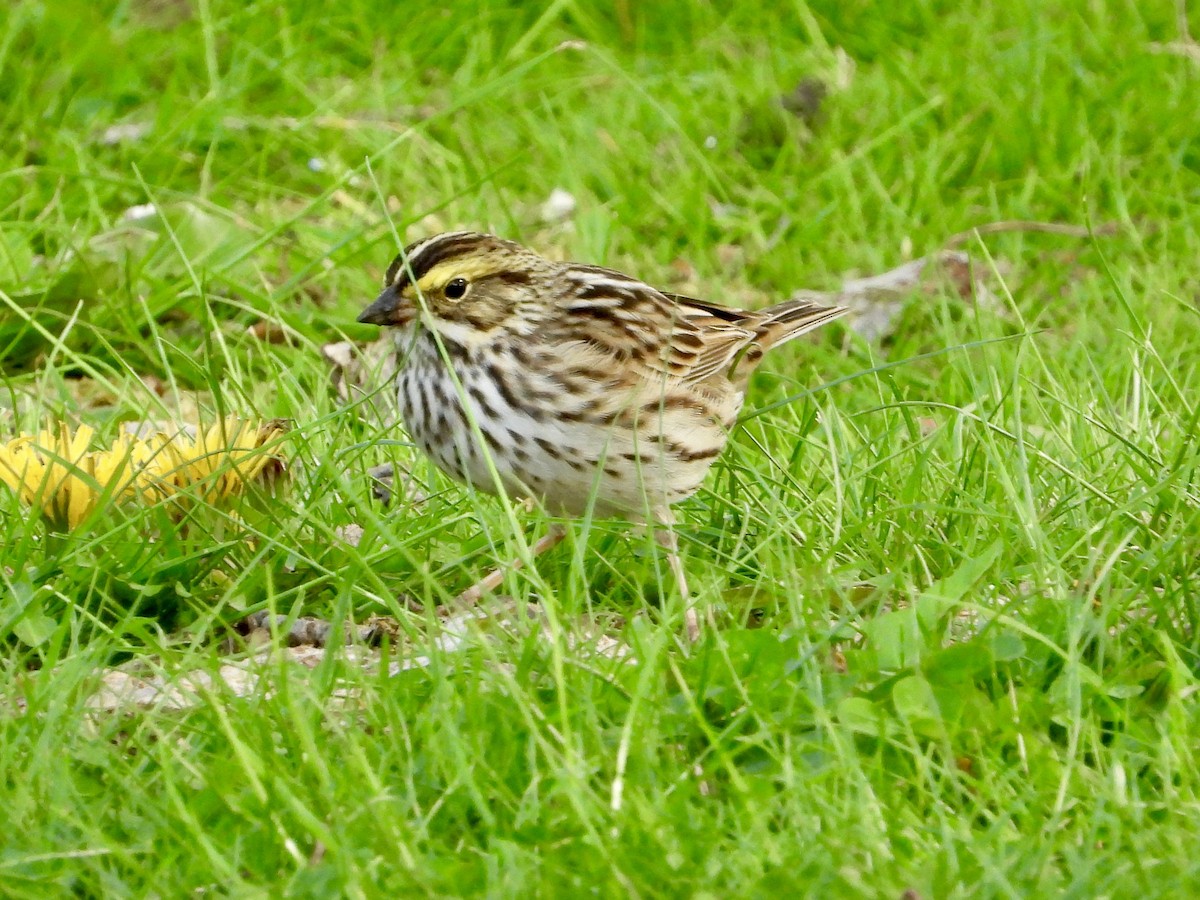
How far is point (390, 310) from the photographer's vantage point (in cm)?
505

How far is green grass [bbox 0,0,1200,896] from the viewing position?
3561 millimetres

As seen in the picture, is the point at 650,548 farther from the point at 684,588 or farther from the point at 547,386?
the point at 547,386

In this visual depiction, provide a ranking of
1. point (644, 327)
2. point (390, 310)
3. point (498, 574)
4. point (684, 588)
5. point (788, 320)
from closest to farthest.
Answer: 1. point (684, 588)
2. point (498, 574)
3. point (390, 310)
4. point (644, 327)
5. point (788, 320)

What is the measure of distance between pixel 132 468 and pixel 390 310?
0.80 meters

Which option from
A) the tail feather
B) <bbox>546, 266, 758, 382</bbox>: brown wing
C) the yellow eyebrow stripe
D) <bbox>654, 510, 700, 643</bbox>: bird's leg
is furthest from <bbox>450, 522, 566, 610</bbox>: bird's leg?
the tail feather

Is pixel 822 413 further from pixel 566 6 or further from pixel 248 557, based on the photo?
pixel 566 6

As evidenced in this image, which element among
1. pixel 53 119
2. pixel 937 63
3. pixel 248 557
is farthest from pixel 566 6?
pixel 248 557

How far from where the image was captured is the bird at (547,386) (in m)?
4.82

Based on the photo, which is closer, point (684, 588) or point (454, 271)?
point (684, 588)

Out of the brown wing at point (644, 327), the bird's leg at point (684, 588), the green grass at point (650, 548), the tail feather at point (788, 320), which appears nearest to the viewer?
the green grass at point (650, 548)

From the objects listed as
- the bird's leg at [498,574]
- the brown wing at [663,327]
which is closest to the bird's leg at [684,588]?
the bird's leg at [498,574]

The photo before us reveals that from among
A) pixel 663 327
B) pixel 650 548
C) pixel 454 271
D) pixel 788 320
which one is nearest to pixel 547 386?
pixel 454 271

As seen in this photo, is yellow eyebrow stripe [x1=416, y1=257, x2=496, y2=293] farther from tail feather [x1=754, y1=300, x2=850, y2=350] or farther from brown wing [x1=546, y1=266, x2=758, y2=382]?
tail feather [x1=754, y1=300, x2=850, y2=350]

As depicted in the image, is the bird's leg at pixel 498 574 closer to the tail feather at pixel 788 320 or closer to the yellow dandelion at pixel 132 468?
the yellow dandelion at pixel 132 468
